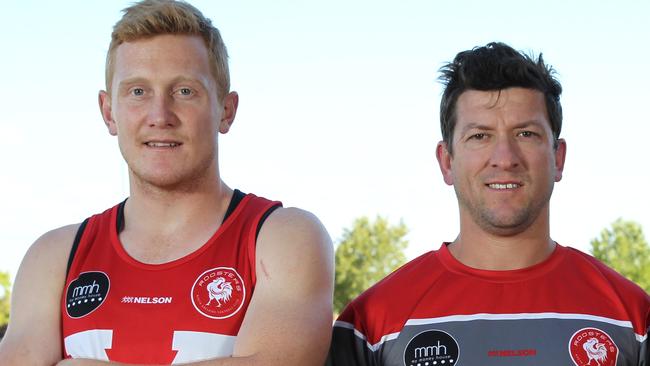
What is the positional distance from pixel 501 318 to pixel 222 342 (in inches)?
54.0

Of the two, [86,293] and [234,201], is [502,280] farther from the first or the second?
[86,293]

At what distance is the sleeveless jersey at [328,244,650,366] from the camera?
184 inches

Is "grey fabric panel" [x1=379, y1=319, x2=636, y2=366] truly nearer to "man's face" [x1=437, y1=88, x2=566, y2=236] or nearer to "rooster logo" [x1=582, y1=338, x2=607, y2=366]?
"rooster logo" [x1=582, y1=338, x2=607, y2=366]

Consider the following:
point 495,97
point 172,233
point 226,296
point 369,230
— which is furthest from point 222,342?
point 369,230

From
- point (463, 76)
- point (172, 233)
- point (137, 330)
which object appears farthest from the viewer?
point (463, 76)

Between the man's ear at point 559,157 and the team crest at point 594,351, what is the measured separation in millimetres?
864

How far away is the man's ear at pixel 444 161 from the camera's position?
5180mm

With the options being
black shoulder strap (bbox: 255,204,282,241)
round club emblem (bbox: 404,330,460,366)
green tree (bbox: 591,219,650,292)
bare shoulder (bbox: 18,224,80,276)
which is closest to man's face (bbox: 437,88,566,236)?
round club emblem (bbox: 404,330,460,366)

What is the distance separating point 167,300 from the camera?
4.56 metres

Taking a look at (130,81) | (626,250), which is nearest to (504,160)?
(130,81)

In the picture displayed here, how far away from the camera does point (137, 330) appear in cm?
454

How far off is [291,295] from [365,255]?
2872 inches

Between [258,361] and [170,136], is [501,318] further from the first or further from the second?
[170,136]

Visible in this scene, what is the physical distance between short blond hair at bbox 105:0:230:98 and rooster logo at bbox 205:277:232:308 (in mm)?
957
